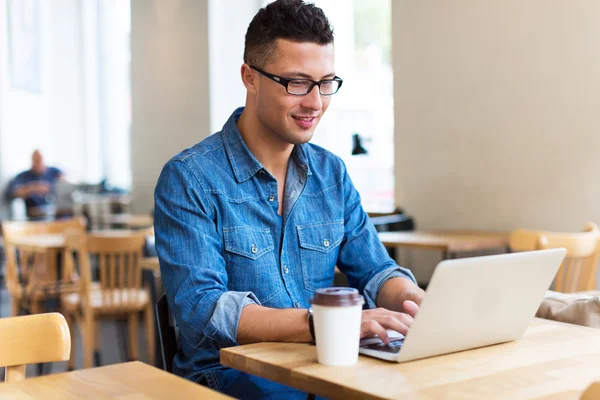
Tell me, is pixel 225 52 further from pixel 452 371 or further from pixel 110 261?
pixel 452 371

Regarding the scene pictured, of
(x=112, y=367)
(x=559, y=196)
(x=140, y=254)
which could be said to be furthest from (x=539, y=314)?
(x=140, y=254)

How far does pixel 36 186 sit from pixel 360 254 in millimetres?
7664

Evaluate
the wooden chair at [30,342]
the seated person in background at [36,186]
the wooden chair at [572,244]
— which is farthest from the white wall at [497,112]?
the seated person in background at [36,186]

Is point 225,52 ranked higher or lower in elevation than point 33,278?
higher

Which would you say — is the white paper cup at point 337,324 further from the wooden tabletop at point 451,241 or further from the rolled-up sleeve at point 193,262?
the wooden tabletop at point 451,241

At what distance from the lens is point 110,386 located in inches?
38.9

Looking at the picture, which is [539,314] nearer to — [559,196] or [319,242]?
[319,242]

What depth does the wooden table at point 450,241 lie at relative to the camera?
353 centimetres

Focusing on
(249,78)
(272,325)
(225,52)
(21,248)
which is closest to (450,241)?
(249,78)

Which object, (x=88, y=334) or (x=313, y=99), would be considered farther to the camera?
(x=88, y=334)

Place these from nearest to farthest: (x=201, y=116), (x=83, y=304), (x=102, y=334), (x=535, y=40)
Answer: (x=535, y=40) → (x=83, y=304) → (x=102, y=334) → (x=201, y=116)

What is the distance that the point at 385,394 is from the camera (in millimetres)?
926

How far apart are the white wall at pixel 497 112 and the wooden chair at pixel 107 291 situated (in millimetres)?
1755

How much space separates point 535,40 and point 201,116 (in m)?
3.45
